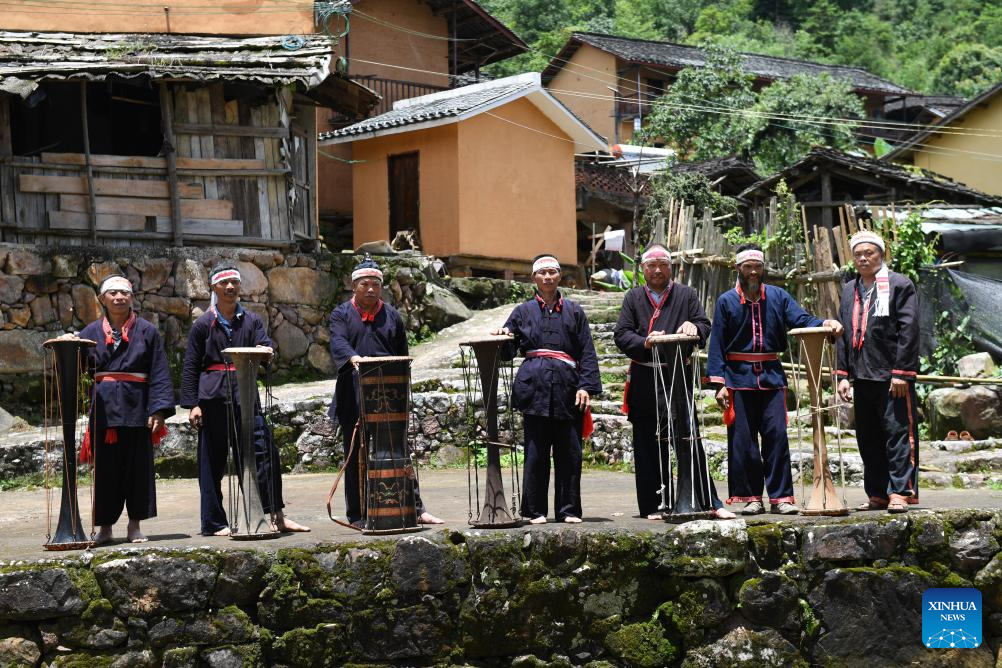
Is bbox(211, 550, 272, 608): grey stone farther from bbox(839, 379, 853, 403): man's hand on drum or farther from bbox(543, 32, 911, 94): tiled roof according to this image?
bbox(543, 32, 911, 94): tiled roof

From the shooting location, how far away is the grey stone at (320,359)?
1506cm

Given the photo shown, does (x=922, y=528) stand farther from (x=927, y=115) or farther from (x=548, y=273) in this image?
(x=927, y=115)

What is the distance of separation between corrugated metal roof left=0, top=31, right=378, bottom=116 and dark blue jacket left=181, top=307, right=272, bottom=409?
728 cm

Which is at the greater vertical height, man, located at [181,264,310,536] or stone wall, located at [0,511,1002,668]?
man, located at [181,264,310,536]

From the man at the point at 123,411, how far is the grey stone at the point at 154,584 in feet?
1.92

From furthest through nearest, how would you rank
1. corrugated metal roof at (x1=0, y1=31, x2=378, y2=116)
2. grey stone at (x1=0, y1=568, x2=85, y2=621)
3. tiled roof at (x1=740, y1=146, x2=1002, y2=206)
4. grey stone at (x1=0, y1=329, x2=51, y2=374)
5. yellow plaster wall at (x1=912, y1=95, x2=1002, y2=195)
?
1. yellow plaster wall at (x1=912, y1=95, x2=1002, y2=195)
2. tiled roof at (x1=740, y1=146, x2=1002, y2=206)
3. corrugated metal roof at (x1=0, y1=31, x2=378, y2=116)
4. grey stone at (x1=0, y1=329, x2=51, y2=374)
5. grey stone at (x1=0, y1=568, x2=85, y2=621)

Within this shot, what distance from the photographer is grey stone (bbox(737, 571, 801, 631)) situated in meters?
6.70

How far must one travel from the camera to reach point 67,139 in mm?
15961

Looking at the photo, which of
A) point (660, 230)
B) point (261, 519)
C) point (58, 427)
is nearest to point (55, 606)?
point (261, 519)

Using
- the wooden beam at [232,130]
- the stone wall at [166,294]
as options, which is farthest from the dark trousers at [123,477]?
the wooden beam at [232,130]

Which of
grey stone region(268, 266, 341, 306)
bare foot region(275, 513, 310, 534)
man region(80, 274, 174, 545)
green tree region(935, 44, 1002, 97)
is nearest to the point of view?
man region(80, 274, 174, 545)

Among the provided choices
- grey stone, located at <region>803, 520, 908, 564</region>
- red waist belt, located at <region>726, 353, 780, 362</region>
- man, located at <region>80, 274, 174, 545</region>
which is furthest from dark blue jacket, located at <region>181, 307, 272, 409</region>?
grey stone, located at <region>803, 520, 908, 564</region>

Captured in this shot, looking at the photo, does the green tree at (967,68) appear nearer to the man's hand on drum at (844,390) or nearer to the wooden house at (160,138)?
the wooden house at (160,138)

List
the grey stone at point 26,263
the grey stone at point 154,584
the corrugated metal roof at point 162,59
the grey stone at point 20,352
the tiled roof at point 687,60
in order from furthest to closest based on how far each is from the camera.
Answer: the tiled roof at point 687,60 → the corrugated metal roof at point 162,59 → the grey stone at point 26,263 → the grey stone at point 20,352 → the grey stone at point 154,584
